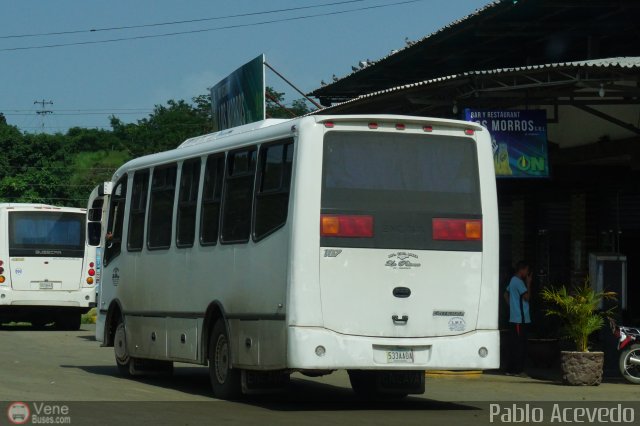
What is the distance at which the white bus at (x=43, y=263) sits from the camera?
33.3 meters

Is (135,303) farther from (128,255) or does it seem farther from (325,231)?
(325,231)

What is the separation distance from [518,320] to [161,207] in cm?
657

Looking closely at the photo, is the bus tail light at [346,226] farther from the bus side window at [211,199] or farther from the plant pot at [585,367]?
the plant pot at [585,367]

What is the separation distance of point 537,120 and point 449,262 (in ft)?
21.5

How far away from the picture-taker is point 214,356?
52.1ft

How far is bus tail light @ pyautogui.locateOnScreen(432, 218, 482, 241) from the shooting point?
47.5 ft

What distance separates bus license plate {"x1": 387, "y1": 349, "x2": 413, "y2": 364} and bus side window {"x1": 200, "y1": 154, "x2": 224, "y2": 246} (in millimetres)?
2887

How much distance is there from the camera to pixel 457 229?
47.8ft

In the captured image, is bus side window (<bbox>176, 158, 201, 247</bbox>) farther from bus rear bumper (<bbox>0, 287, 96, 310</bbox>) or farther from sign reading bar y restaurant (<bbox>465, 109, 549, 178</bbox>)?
bus rear bumper (<bbox>0, 287, 96, 310</bbox>)

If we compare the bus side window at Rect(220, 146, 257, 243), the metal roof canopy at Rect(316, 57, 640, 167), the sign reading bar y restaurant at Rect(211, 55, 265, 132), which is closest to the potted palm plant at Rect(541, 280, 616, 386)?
the metal roof canopy at Rect(316, 57, 640, 167)

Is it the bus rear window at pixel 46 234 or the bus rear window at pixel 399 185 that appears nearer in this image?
the bus rear window at pixel 399 185

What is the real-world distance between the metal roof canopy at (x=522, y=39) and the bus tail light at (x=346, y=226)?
992 centimetres

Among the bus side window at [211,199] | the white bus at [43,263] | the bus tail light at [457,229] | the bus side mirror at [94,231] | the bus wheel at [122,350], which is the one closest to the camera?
the bus tail light at [457,229]

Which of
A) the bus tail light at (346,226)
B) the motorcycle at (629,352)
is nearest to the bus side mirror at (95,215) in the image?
the bus tail light at (346,226)
